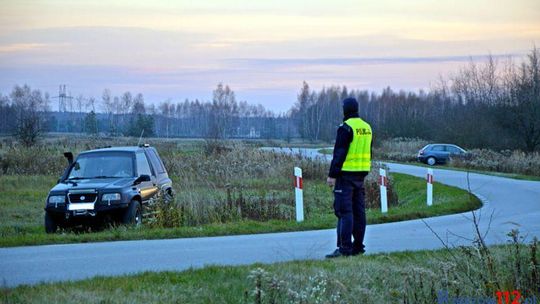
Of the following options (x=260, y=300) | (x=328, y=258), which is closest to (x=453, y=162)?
(x=328, y=258)

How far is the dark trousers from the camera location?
1010 centimetres

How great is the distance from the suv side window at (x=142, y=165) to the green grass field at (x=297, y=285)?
6.80m

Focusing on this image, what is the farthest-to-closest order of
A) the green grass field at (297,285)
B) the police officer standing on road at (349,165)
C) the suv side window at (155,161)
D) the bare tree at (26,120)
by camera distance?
the bare tree at (26,120) → the suv side window at (155,161) → the police officer standing on road at (349,165) → the green grass field at (297,285)

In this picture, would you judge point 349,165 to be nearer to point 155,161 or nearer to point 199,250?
point 199,250

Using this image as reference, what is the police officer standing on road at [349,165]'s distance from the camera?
32.8 ft

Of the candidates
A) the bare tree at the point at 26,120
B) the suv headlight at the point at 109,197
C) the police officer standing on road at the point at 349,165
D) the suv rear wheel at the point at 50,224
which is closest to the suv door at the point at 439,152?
the bare tree at the point at 26,120

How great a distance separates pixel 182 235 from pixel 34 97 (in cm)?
4327

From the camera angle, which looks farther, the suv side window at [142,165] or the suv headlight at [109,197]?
the suv side window at [142,165]

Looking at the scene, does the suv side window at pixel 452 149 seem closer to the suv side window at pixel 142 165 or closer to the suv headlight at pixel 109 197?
the suv side window at pixel 142 165

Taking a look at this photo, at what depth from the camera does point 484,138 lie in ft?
185

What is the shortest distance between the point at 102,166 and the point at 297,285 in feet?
27.2

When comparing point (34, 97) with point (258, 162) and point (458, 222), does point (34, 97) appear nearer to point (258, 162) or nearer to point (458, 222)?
point (258, 162)

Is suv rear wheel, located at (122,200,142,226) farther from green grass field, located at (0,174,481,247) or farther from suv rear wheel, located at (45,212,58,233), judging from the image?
suv rear wheel, located at (45,212,58,233)

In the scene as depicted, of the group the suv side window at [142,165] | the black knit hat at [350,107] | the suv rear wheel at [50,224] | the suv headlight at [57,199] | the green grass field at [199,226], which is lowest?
the green grass field at [199,226]
